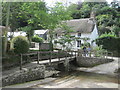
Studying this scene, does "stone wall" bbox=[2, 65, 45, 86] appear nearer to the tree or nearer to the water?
the water

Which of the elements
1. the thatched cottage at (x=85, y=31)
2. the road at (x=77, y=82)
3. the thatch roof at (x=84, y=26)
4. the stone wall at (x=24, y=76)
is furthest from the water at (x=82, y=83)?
the thatch roof at (x=84, y=26)

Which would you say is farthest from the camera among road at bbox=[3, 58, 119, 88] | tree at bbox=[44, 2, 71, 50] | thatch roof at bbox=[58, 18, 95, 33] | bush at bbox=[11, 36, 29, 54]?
thatch roof at bbox=[58, 18, 95, 33]

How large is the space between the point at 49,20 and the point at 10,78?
6.28 metres

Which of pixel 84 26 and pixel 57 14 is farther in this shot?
pixel 84 26

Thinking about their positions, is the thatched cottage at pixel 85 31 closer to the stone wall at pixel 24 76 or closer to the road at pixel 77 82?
the road at pixel 77 82

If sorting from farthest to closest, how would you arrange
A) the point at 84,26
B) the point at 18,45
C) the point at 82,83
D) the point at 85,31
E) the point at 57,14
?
the point at 84,26 → the point at 85,31 → the point at 57,14 → the point at 18,45 → the point at 82,83

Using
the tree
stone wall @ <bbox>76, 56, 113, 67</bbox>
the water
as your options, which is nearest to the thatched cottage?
stone wall @ <bbox>76, 56, 113, 67</bbox>

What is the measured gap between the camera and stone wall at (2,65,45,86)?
6.15 meters

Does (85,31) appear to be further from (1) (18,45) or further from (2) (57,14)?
(1) (18,45)

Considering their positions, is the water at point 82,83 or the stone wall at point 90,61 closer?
the water at point 82,83

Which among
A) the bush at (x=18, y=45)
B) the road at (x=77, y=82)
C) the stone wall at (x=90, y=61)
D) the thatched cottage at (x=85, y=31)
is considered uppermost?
the thatched cottage at (x=85, y=31)

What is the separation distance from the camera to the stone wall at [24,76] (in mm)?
6152

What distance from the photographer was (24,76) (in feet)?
23.4

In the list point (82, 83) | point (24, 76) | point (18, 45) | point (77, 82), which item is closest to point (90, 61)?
point (77, 82)
